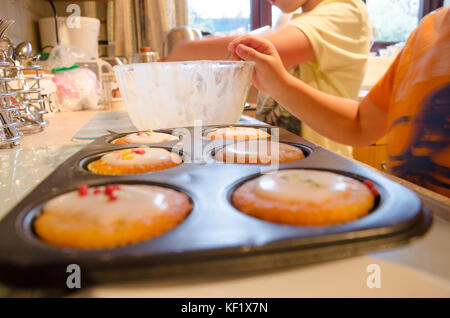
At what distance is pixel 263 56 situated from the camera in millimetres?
977

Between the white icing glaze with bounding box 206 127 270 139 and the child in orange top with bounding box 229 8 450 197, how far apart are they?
313 millimetres

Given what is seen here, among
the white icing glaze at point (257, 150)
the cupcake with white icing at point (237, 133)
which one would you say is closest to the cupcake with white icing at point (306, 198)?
the white icing glaze at point (257, 150)

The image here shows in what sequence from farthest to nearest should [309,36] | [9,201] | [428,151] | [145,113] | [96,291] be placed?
[309,36], [145,113], [428,151], [9,201], [96,291]

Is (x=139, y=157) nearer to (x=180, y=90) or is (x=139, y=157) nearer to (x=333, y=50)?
(x=180, y=90)

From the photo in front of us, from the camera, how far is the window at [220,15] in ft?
11.5

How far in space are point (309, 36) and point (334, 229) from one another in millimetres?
1159

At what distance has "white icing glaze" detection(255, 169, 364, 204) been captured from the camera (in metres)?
0.35

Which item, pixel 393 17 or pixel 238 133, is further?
pixel 393 17

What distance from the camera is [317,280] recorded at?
0.88 feet

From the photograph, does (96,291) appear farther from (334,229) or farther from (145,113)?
(145,113)

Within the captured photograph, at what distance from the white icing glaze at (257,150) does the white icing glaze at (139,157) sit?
0.30ft

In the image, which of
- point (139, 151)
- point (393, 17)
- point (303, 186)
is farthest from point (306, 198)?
point (393, 17)

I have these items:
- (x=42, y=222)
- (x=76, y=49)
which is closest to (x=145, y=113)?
(x=42, y=222)

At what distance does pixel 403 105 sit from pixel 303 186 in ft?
2.19
